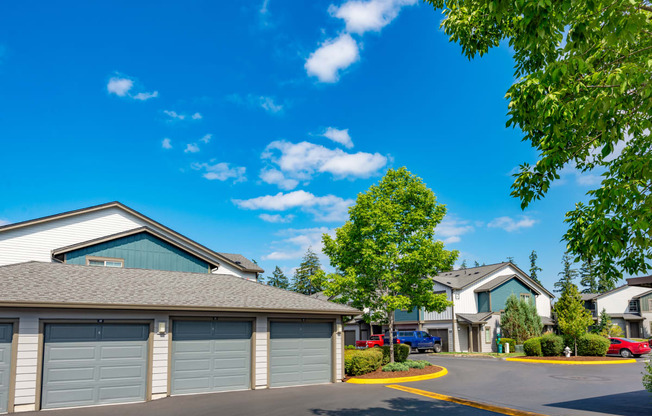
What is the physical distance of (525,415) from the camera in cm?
1218

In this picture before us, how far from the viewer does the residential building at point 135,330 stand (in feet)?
45.8

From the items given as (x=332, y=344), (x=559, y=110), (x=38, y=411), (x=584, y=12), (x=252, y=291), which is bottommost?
(x=38, y=411)

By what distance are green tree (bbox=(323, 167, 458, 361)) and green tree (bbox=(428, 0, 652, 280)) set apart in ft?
43.2

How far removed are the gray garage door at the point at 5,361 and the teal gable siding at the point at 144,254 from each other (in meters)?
7.52

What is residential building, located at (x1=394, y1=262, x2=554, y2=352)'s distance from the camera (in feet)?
134

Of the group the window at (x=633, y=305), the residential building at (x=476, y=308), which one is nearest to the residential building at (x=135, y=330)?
the residential building at (x=476, y=308)

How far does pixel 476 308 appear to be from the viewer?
4353 centimetres

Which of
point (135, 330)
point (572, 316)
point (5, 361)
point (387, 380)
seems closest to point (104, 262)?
point (135, 330)

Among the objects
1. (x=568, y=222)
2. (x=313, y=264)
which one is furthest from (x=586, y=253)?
(x=313, y=264)

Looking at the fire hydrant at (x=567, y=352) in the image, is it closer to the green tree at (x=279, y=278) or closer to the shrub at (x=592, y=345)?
the shrub at (x=592, y=345)

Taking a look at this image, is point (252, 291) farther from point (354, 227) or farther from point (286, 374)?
point (354, 227)

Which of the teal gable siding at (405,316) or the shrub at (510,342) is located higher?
the teal gable siding at (405,316)

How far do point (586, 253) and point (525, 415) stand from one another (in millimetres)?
6076

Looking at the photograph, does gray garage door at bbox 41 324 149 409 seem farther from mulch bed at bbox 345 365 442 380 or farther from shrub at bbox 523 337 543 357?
shrub at bbox 523 337 543 357
